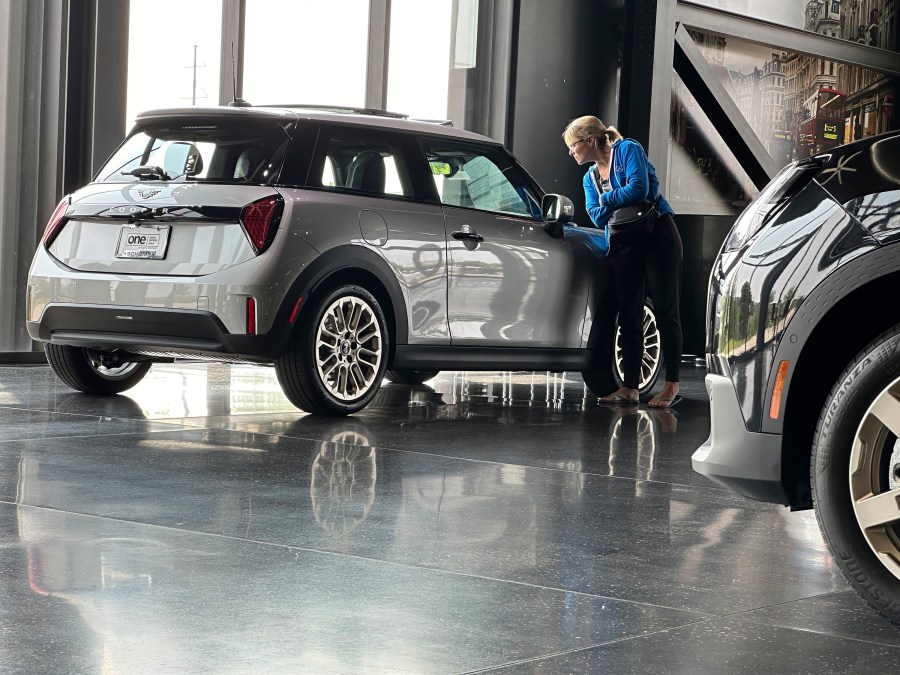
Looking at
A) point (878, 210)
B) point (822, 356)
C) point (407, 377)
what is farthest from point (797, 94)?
point (878, 210)

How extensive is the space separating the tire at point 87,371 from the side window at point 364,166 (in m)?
1.78

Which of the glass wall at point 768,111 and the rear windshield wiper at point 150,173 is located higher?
the glass wall at point 768,111

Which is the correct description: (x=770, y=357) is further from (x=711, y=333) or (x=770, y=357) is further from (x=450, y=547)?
(x=450, y=547)

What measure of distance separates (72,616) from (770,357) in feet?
5.98

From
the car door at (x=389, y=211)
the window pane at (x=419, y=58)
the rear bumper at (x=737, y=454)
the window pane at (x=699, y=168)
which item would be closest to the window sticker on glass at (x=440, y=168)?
the car door at (x=389, y=211)

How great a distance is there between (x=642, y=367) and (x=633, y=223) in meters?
1.18

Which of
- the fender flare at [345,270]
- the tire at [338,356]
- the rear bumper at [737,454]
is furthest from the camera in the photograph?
the tire at [338,356]

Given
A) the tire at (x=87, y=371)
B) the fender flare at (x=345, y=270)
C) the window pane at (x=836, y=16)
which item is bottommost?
the tire at (x=87, y=371)

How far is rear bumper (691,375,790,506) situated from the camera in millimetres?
3631

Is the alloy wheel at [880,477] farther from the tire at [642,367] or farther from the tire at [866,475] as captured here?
the tire at [642,367]

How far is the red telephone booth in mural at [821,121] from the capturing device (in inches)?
741

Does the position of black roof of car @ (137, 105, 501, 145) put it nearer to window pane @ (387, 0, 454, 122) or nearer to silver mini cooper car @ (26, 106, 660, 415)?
silver mini cooper car @ (26, 106, 660, 415)

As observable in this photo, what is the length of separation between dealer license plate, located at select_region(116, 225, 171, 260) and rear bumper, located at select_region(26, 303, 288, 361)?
29 centimetres

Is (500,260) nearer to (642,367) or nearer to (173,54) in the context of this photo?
(642,367)
